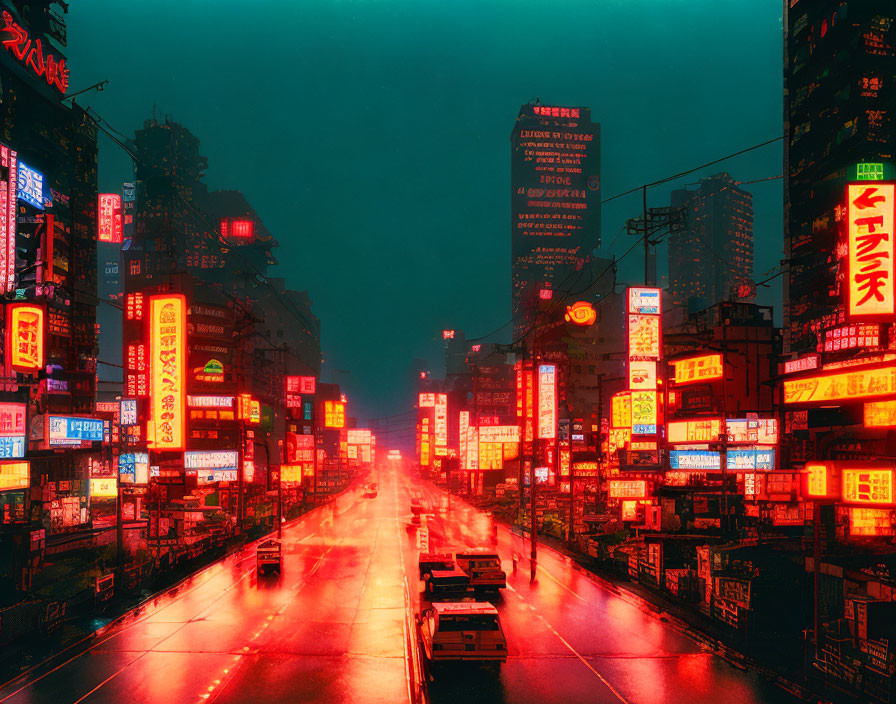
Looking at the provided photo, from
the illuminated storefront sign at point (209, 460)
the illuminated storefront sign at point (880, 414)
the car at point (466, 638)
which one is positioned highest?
the illuminated storefront sign at point (880, 414)

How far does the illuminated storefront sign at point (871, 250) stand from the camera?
2138 centimetres

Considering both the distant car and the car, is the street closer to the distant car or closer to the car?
the car

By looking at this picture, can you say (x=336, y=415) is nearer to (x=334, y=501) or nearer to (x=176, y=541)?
(x=334, y=501)

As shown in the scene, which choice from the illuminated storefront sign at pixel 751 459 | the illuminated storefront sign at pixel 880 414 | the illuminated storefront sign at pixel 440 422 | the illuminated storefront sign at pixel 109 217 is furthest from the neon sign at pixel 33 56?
the illuminated storefront sign at pixel 880 414

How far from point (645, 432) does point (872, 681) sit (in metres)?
26.9

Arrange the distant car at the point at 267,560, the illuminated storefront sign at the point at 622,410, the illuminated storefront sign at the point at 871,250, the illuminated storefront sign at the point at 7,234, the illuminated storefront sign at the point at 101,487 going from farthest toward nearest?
the illuminated storefront sign at the point at 101,487 < the illuminated storefront sign at the point at 622,410 < the distant car at the point at 267,560 < the illuminated storefront sign at the point at 7,234 < the illuminated storefront sign at the point at 871,250

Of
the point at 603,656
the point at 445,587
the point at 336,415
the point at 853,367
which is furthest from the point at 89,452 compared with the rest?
the point at 853,367

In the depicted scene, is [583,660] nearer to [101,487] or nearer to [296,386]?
[101,487]

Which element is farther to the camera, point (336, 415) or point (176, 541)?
point (336, 415)

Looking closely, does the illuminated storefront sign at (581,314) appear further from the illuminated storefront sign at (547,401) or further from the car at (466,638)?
the car at (466,638)

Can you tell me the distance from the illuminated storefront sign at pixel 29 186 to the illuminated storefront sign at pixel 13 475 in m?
14.4

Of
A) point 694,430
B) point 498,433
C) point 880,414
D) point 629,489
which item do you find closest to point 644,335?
point 694,430

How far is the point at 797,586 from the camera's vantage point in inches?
1198

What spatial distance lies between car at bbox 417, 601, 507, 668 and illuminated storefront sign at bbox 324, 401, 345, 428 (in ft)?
327
